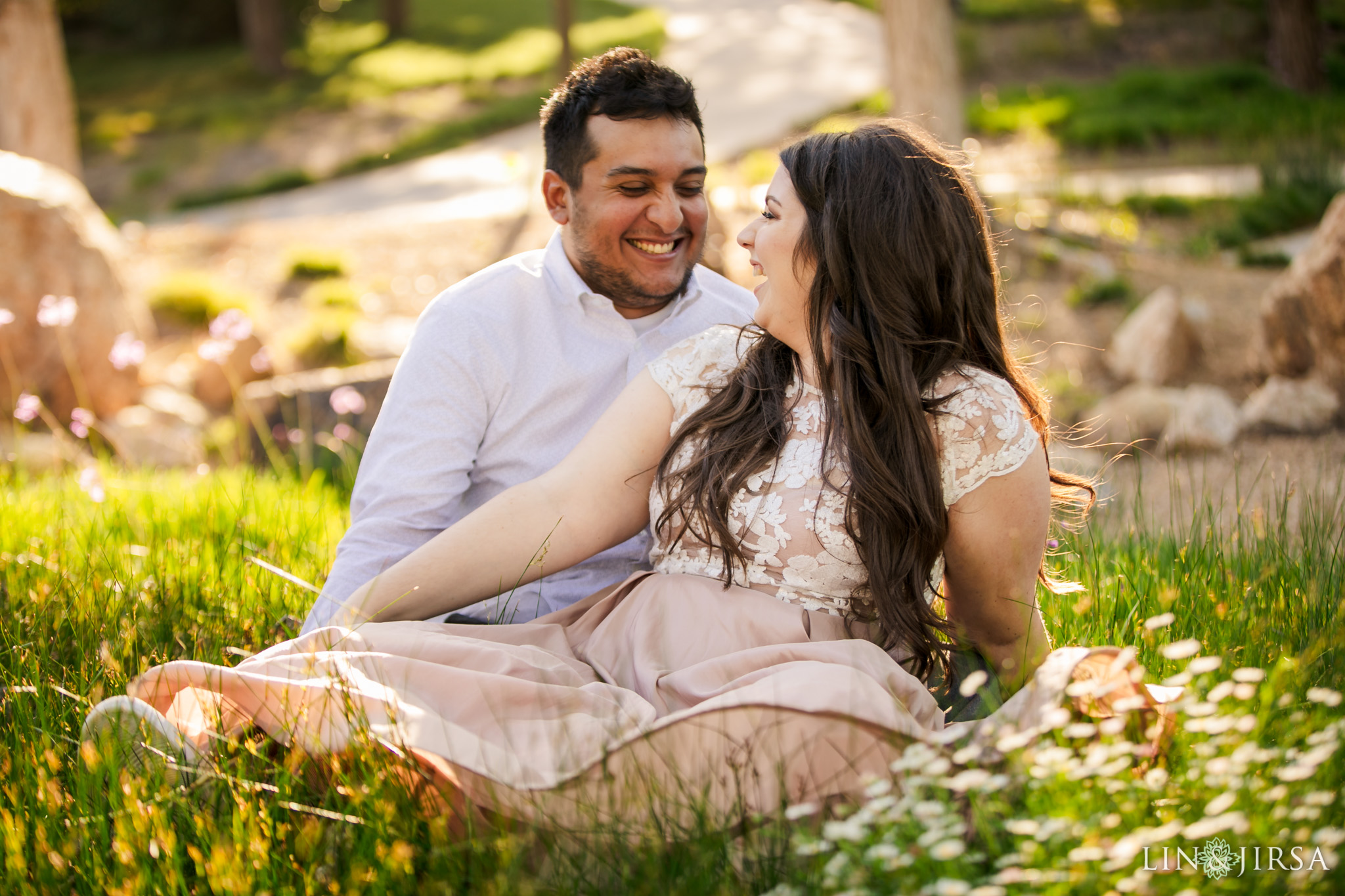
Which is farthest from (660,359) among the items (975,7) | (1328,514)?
(975,7)

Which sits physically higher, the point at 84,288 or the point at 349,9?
the point at 349,9

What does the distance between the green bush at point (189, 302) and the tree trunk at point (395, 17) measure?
17.9m

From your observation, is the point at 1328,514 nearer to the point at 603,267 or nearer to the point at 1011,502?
the point at 1011,502

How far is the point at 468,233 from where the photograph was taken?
397 inches

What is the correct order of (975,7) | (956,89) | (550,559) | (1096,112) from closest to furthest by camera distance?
(550,559), (956,89), (1096,112), (975,7)

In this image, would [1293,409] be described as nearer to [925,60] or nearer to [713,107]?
[925,60]

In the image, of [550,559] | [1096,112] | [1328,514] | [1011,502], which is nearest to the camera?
[1011,502]

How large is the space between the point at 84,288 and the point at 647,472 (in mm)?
5469

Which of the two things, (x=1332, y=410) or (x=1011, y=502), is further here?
(x=1332, y=410)

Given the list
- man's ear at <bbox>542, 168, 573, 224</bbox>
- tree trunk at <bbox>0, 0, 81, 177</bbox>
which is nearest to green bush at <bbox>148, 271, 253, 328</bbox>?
tree trunk at <bbox>0, 0, 81, 177</bbox>

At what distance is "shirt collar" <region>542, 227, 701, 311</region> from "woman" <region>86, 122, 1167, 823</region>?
0.54 meters

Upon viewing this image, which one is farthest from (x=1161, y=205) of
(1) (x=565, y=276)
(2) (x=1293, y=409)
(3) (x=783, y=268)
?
(3) (x=783, y=268)

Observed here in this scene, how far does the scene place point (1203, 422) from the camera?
5.46 m

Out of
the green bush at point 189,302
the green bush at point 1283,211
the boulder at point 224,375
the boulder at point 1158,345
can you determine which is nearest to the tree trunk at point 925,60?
the boulder at point 1158,345
